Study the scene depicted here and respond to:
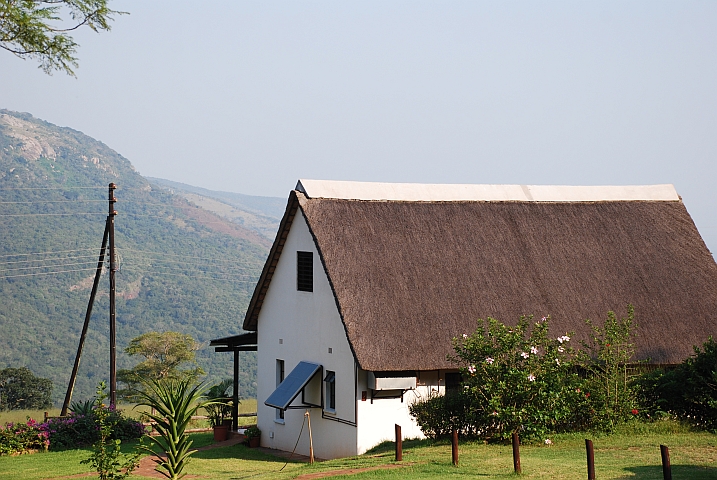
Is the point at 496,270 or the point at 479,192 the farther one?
the point at 479,192

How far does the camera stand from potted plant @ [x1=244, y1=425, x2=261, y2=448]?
23250 mm

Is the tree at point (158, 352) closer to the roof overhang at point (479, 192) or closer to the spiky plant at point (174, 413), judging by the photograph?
the roof overhang at point (479, 192)

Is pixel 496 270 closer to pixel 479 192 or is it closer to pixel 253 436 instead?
pixel 479 192

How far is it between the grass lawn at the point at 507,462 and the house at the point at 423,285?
1684 mm

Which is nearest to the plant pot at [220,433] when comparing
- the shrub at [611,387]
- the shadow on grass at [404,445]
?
the shadow on grass at [404,445]

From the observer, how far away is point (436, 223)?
22.0m

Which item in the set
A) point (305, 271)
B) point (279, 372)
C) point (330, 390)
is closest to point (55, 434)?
point (279, 372)

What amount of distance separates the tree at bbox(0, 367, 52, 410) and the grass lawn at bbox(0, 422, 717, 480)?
34.3 m

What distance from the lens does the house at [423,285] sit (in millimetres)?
19328

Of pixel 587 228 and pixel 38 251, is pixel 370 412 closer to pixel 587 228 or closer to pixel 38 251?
pixel 587 228

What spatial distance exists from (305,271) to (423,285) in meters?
3.17

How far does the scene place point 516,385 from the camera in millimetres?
16719

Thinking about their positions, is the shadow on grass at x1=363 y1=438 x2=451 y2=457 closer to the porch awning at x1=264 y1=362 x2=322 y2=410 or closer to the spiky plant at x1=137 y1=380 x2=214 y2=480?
the porch awning at x1=264 y1=362 x2=322 y2=410

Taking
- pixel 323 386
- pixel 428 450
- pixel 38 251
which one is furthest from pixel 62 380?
pixel 428 450
